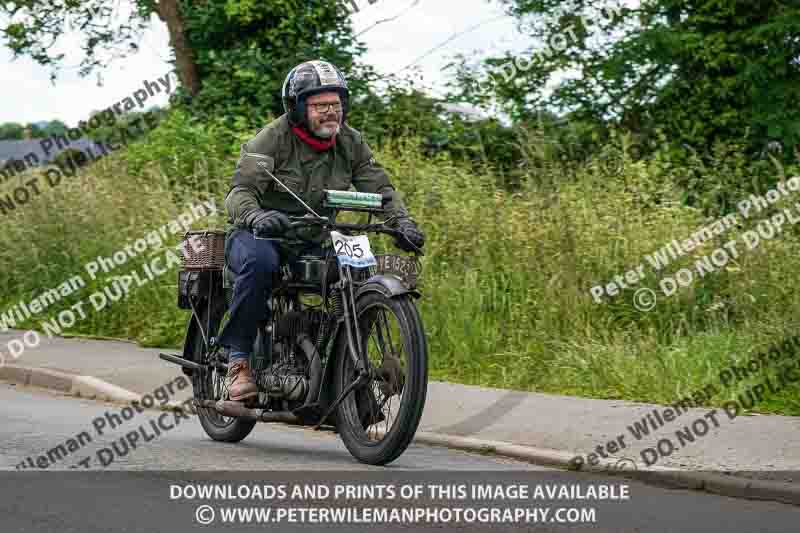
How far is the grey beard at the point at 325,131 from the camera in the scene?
8.11m

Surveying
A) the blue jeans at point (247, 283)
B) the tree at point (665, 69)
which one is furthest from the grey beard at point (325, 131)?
the tree at point (665, 69)

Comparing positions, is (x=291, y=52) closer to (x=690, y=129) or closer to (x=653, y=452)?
(x=690, y=129)

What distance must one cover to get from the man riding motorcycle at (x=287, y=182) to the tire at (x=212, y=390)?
2.09 feet

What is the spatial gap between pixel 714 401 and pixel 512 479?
9.25 ft

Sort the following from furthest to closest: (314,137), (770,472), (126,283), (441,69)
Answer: (441,69), (126,283), (314,137), (770,472)

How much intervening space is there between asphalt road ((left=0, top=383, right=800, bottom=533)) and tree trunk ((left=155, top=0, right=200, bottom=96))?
13.3 meters

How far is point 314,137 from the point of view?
8250mm

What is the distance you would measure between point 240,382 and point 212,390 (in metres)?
0.85

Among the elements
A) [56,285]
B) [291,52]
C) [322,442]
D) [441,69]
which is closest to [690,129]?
[441,69]

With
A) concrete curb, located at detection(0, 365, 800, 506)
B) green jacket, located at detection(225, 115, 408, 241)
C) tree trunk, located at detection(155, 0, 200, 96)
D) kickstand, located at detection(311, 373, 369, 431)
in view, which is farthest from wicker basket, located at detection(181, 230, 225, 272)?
tree trunk, located at detection(155, 0, 200, 96)

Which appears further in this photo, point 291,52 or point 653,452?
point 291,52

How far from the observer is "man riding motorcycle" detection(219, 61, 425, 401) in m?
8.04

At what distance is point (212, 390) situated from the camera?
910 cm

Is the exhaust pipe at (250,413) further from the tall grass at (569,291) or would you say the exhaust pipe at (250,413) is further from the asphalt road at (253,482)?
the tall grass at (569,291)
